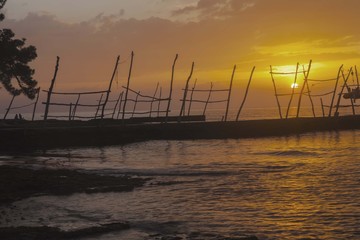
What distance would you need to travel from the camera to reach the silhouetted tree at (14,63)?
20.3 m

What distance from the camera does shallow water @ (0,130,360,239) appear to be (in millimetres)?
6488

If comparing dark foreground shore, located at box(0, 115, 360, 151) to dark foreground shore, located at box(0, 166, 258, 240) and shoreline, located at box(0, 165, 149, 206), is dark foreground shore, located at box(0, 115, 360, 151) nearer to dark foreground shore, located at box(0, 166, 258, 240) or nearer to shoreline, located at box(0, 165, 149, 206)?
dark foreground shore, located at box(0, 166, 258, 240)

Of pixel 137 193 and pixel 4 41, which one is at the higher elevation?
pixel 4 41

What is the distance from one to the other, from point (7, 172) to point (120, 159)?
554 cm

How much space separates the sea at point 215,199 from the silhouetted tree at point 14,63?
6.10 m

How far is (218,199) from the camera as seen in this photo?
28.2 feet

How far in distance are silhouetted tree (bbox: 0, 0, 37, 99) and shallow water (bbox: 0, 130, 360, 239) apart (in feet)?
20.2

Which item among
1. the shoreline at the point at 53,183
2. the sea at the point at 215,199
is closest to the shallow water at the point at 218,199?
the sea at the point at 215,199

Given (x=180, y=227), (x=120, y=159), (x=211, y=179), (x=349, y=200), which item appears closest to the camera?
(x=180, y=227)

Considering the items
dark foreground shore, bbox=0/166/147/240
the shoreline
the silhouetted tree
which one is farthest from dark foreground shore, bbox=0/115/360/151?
the shoreline

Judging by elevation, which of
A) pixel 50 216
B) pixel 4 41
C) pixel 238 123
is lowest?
pixel 50 216

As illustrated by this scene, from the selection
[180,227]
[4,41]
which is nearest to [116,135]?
[4,41]

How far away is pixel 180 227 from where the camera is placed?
6.57 meters

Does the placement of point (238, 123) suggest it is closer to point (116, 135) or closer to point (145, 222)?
point (116, 135)
